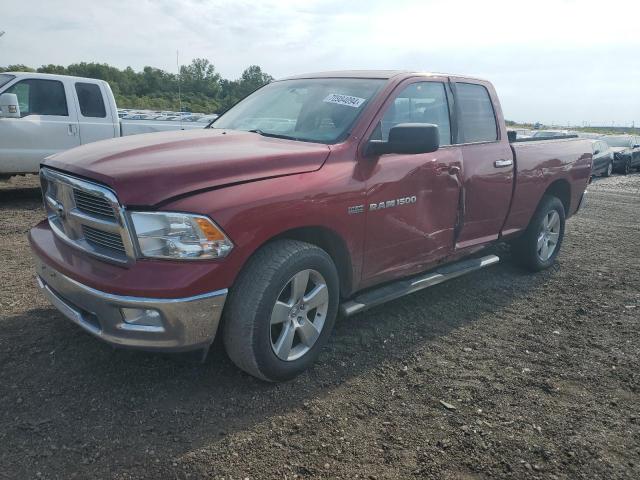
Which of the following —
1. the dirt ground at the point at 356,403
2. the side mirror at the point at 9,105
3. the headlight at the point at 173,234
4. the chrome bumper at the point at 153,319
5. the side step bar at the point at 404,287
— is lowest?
the dirt ground at the point at 356,403

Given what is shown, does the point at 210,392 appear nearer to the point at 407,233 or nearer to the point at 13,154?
the point at 407,233

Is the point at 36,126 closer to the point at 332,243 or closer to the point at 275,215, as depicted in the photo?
the point at 332,243

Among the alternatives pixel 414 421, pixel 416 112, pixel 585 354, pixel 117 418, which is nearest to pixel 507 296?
pixel 585 354

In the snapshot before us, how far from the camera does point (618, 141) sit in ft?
72.4

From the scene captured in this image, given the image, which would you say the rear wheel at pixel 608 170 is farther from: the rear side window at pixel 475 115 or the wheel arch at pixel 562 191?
the rear side window at pixel 475 115

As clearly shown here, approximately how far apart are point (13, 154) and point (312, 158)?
7008 millimetres

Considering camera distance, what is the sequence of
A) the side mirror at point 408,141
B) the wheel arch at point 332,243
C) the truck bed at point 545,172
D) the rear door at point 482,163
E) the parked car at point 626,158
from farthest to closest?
the parked car at point 626,158, the truck bed at point 545,172, the rear door at point 482,163, the side mirror at point 408,141, the wheel arch at point 332,243

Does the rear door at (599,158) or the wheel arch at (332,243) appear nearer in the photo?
the wheel arch at (332,243)

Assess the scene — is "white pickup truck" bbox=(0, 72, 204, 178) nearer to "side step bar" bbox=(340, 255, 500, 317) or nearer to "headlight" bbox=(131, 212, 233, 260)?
"side step bar" bbox=(340, 255, 500, 317)

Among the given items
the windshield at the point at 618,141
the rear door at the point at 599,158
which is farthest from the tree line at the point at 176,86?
the windshield at the point at 618,141

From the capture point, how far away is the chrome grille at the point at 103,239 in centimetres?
267

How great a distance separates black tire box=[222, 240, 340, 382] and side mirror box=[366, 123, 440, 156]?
0.80m

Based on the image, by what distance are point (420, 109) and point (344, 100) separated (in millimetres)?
687

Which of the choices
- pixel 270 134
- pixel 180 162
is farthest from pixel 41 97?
pixel 180 162
